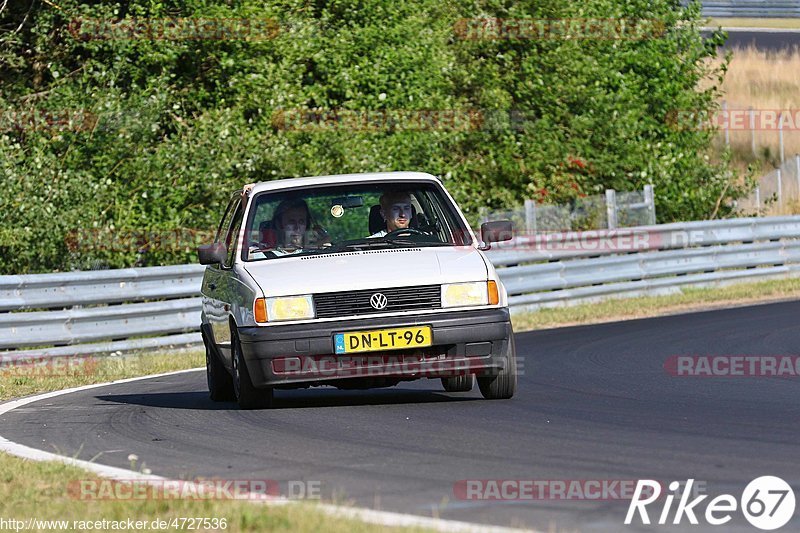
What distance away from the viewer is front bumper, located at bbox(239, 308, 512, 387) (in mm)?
9055

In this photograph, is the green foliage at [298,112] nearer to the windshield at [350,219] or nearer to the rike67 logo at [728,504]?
the windshield at [350,219]

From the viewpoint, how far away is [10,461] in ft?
24.7

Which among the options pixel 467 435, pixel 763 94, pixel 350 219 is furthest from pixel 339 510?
pixel 763 94

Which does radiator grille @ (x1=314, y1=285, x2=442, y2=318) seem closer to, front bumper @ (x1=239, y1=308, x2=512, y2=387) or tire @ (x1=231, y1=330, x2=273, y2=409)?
front bumper @ (x1=239, y1=308, x2=512, y2=387)

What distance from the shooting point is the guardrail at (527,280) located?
15.8m

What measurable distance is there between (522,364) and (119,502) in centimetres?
724

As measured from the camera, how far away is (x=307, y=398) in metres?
10.6

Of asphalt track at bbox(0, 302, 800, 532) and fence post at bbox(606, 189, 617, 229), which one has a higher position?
asphalt track at bbox(0, 302, 800, 532)

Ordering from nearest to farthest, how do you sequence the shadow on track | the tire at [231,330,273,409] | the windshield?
the tire at [231,330,273,409] < the shadow on track < the windshield

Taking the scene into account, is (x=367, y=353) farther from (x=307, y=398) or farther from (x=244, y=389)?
(x=307, y=398)

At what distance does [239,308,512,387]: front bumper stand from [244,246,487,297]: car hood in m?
0.23

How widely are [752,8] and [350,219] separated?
47203mm

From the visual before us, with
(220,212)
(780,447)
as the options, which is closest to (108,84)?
(220,212)

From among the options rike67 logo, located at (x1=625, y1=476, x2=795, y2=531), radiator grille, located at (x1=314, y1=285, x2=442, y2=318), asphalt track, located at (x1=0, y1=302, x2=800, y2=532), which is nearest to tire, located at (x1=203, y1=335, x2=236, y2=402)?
asphalt track, located at (x1=0, y1=302, x2=800, y2=532)
